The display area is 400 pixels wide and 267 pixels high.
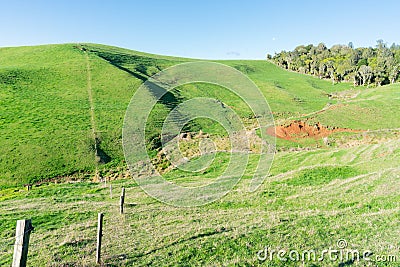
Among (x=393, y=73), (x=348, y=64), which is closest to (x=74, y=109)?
(x=393, y=73)

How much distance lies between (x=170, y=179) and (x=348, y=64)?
127180 mm

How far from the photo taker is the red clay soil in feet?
145

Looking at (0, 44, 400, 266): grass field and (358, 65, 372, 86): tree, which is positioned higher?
(358, 65, 372, 86): tree

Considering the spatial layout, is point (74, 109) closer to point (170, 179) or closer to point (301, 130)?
point (170, 179)

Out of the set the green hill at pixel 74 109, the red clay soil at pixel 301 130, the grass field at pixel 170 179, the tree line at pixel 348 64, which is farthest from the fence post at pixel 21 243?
the tree line at pixel 348 64

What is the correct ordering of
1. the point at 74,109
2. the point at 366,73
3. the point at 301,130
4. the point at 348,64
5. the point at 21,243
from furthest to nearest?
the point at 348,64, the point at 366,73, the point at 74,109, the point at 301,130, the point at 21,243

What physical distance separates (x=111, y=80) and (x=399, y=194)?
65.5m

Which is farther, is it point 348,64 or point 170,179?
point 348,64

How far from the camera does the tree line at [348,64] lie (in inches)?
4422

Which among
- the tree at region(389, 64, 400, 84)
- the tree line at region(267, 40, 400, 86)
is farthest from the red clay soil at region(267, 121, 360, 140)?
the tree at region(389, 64, 400, 84)

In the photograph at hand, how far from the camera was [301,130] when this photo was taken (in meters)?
46.2

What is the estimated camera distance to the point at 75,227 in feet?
51.4

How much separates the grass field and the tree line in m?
54.6

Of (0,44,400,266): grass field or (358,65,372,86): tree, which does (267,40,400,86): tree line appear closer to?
(358,65,372,86): tree
